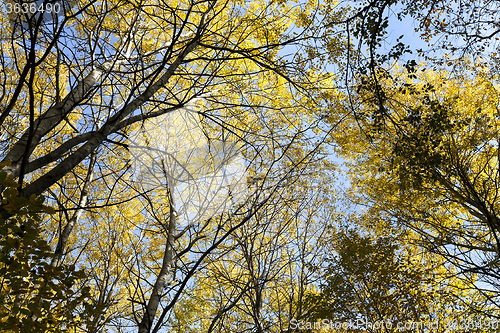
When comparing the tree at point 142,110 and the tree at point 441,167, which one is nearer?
the tree at point 142,110

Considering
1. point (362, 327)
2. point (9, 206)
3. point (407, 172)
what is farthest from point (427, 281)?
point (9, 206)

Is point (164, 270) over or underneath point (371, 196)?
underneath

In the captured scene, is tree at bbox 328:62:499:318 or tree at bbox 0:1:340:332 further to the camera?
tree at bbox 328:62:499:318

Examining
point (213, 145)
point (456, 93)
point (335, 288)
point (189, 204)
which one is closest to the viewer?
point (189, 204)

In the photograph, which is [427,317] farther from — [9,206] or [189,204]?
[9,206]

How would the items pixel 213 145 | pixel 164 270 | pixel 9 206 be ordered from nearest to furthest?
pixel 9 206 → pixel 164 270 → pixel 213 145

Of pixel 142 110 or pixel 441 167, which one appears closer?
pixel 142 110

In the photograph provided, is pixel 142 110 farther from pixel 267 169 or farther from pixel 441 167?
pixel 441 167

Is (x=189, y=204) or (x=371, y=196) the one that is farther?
(x=371, y=196)

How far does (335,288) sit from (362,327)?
3.21 ft

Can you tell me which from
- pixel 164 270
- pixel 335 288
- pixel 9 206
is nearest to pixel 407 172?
pixel 335 288

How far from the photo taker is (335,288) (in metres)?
5.44

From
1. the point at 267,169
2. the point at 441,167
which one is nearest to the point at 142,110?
the point at 267,169

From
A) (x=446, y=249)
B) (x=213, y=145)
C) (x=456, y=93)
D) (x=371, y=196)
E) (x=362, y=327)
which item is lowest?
(x=362, y=327)
